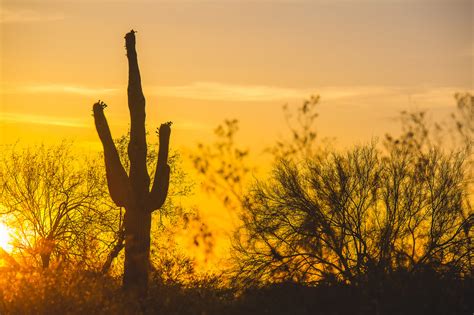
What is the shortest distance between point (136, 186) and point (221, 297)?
5650 millimetres

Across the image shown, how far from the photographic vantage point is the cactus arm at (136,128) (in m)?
21.6

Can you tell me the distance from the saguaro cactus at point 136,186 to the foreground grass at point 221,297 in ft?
2.55

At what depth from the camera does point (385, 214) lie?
32.2 m

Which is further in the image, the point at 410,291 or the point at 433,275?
the point at 433,275

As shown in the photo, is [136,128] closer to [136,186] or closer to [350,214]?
[136,186]

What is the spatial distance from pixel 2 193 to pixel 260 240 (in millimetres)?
14194

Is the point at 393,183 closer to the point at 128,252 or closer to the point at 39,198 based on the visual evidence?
the point at 128,252

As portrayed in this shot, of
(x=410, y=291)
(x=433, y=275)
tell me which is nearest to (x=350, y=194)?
(x=433, y=275)

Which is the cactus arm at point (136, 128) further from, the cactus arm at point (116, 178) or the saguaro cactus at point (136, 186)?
the cactus arm at point (116, 178)

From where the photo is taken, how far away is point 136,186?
2155 centimetres

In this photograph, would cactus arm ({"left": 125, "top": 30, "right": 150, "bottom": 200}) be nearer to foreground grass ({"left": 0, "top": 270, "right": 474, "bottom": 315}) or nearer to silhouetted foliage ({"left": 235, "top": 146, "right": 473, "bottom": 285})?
A: foreground grass ({"left": 0, "top": 270, "right": 474, "bottom": 315})

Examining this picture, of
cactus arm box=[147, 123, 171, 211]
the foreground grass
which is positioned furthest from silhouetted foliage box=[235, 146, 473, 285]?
cactus arm box=[147, 123, 171, 211]

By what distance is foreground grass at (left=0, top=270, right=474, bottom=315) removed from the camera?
17203 mm

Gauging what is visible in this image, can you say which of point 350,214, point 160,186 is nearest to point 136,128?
point 160,186
